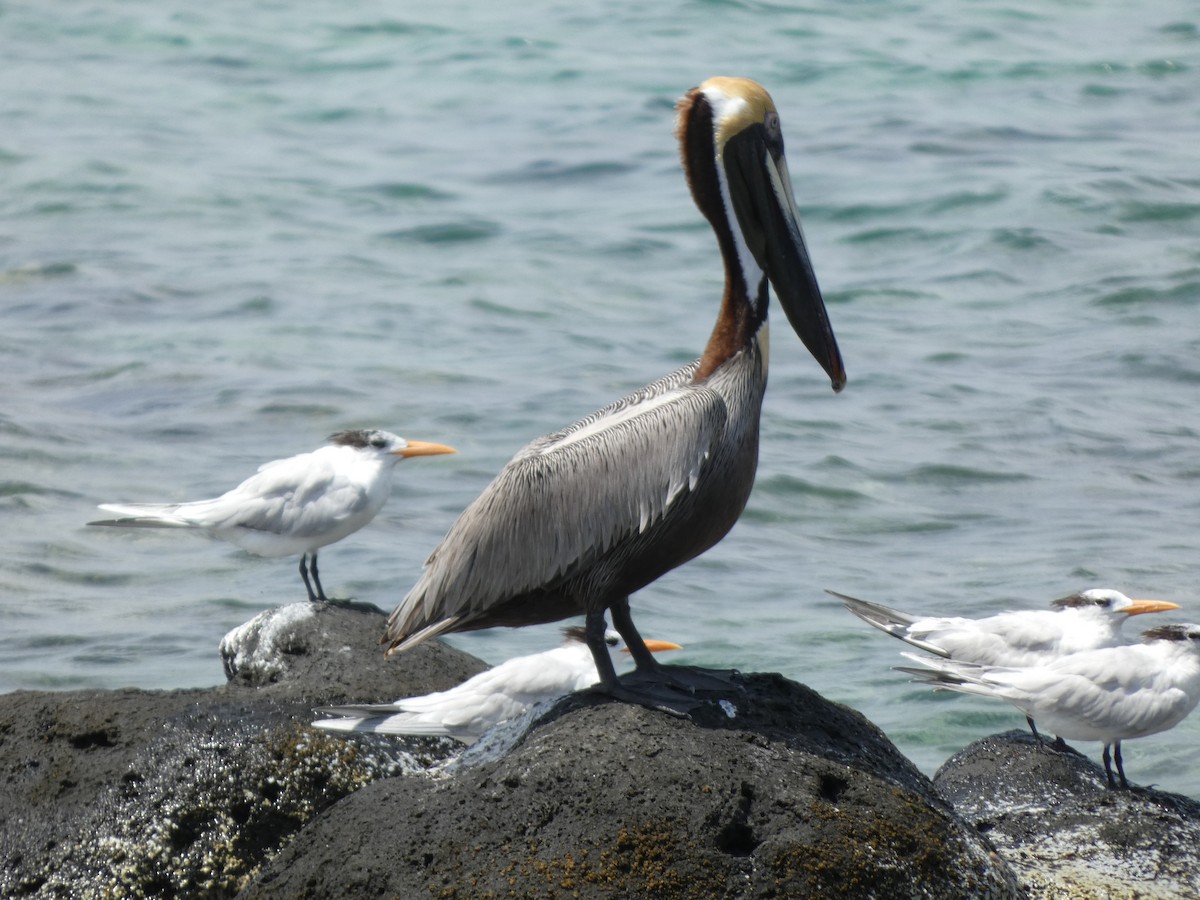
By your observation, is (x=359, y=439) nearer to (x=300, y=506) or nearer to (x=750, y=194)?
(x=300, y=506)

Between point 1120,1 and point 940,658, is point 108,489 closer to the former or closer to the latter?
point 940,658

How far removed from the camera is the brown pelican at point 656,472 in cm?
536

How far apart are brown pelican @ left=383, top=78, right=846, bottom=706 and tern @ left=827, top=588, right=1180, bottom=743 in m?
2.07

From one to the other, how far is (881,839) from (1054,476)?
26.7ft

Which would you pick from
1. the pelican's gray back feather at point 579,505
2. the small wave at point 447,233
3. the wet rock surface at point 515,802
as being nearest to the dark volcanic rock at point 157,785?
the wet rock surface at point 515,802

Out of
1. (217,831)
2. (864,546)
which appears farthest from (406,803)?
(864,546)

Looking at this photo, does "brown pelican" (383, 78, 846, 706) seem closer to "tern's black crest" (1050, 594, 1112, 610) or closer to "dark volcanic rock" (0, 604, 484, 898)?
"dark volcanic rock" (0, 604, 484, 898)

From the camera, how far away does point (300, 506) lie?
8359mm

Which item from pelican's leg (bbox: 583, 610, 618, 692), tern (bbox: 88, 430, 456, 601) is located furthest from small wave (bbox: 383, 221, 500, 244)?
pelican's leg (bbox: 583, 610, 618, 692)

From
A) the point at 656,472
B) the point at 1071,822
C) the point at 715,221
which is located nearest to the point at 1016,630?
the point at 1071,822

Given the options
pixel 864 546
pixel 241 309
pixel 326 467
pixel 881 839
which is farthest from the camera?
pixel 241 309

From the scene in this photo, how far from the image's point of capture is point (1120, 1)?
26.0 metres

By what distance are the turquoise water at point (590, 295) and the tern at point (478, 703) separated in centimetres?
282

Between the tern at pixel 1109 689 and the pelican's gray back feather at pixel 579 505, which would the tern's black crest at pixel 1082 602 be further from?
the pelican's gray back feather at pixel 579 505
